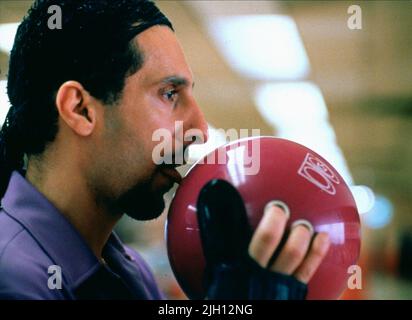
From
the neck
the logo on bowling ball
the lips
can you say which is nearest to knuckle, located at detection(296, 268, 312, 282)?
the logo on bowling ball

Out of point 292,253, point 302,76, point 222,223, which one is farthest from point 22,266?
point 302,76

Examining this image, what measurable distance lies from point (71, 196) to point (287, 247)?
1.48 ft

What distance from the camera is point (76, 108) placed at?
1038 mm

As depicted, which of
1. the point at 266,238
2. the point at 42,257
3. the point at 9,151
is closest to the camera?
the point at 266,238

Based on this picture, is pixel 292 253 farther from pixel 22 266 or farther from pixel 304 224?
pixel 22 266

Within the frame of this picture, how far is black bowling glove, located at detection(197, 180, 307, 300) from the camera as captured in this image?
0.81 meters

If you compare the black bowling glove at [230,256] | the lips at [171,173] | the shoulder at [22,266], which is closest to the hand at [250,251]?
the black bowling glove at [230,256]

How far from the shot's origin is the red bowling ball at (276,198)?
896 millimetres

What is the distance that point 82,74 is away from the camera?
104 centimetres

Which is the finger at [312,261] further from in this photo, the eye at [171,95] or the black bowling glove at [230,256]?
the eye at [171,95]

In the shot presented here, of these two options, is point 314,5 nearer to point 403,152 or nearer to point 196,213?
point 196,213

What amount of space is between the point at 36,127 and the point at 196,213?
39 centimetres

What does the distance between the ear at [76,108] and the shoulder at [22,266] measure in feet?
0.72

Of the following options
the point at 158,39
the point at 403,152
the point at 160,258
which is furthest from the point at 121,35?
the point at 403,152
